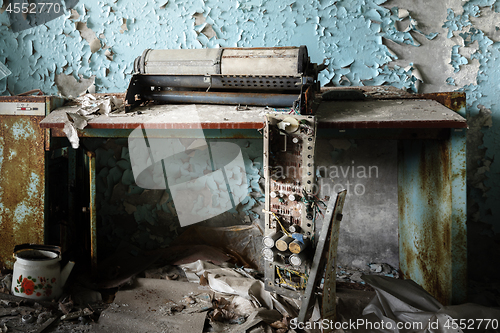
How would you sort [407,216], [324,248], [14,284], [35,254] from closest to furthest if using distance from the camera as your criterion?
[324,248] < [14,284] < [35,254] < [407,216]

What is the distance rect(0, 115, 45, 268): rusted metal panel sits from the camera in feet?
7.36

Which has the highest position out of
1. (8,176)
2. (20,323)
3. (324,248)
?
(8,176)

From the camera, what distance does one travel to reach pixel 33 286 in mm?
2086

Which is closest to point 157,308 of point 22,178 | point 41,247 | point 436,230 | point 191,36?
point 41,247

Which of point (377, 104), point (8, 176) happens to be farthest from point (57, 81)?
point (377, 104)

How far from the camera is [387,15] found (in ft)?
8.03

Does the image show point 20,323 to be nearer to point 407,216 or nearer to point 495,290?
point 407,216

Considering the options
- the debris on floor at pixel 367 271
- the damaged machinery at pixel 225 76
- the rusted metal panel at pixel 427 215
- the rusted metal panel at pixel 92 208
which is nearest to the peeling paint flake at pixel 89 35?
the damaged machinery at pixel 225 76

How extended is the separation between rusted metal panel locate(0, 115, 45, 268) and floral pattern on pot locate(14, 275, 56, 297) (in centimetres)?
29

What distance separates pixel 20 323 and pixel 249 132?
1754 mm

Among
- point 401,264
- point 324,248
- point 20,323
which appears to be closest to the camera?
point 324,248

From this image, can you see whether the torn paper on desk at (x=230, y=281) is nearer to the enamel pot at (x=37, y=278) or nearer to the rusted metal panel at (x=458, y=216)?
the enamel pot at (x=37, y=278)

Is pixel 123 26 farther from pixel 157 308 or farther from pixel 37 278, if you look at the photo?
pixel 157 308

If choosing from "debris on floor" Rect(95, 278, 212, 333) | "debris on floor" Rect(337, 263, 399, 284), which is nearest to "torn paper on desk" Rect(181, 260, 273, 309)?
"debris on floor" Rect(95, 278, 212, 333)
